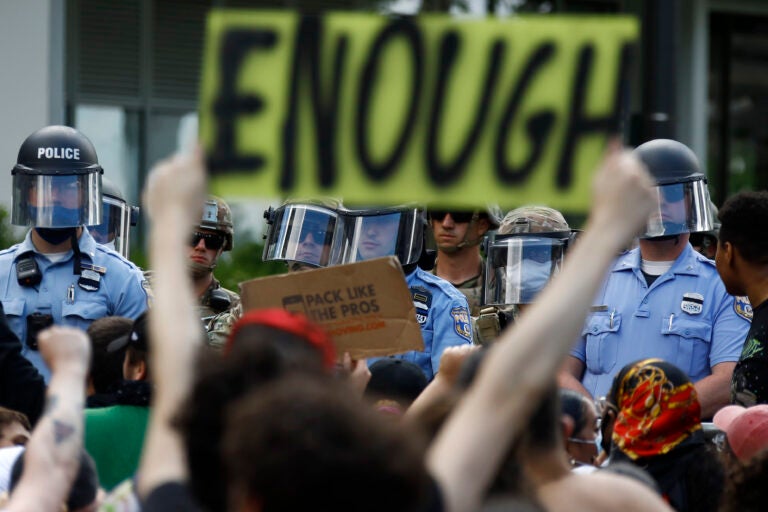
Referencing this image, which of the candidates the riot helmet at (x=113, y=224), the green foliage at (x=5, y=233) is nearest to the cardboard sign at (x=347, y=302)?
the riot helmet at (x=113, y=224)

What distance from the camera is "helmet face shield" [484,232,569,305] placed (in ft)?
18.6

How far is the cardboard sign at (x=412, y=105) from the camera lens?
309 centimetres

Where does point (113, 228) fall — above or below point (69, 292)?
above

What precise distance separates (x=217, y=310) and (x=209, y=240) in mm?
425

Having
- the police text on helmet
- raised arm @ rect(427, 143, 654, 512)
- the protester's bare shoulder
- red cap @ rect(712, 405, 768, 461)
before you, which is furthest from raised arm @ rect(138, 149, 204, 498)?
the police text on helmet

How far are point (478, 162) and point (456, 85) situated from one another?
199mm

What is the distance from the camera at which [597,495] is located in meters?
2.82

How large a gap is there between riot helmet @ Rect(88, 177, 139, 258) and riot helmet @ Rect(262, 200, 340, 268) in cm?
156

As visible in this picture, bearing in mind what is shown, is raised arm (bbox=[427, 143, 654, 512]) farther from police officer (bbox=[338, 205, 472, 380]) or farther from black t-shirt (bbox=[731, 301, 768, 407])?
police officer (bbox=[338, 205, 472, 380])

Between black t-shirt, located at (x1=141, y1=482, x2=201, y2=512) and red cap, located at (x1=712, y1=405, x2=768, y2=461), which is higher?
black t-shirt, located at (x1=141, y1=482, x2=201, y2=512)

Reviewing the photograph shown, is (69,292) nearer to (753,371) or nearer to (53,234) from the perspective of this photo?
(53,234)

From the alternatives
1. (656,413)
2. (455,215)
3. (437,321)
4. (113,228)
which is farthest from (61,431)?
(113,228)

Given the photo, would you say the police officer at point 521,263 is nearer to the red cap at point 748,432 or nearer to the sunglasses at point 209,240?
the red cap at point 748,432

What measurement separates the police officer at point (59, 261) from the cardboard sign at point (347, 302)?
6.65 ft
